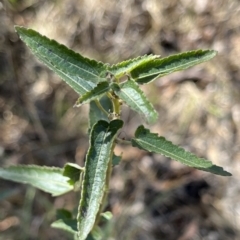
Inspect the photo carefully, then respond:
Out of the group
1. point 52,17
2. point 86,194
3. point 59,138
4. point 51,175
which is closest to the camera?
point 86,194

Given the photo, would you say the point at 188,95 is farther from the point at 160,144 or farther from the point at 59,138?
the point at 160,144

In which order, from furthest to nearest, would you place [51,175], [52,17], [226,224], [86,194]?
1. [52,17]
2. [226,224]
3. [51,175]
4. [86,194]

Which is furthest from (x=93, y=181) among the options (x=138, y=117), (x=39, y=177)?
(x=138, y=117)

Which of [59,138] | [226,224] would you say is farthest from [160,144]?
[59,138]

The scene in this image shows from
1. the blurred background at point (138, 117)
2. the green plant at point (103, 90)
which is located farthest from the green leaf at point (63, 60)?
the blurred background at point (138, 117)

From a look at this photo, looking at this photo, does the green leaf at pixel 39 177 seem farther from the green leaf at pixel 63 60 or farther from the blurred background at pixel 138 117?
the blurred background at pixel 138 117

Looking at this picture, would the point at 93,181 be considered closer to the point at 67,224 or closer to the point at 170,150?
the point at 170,150

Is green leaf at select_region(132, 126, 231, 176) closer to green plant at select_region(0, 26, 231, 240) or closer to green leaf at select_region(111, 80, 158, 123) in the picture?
green plant at select_region(0, 26, 231, 240)
